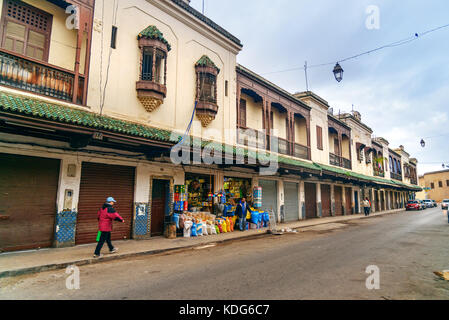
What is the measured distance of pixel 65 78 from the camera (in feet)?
31.0

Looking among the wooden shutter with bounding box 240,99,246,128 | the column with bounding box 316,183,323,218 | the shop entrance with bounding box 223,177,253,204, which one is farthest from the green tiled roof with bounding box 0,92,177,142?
the column with bounding box 316,183,323,218

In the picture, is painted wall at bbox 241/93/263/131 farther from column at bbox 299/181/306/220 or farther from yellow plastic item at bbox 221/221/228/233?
yellow plastic item at bbox 221/221/228/233

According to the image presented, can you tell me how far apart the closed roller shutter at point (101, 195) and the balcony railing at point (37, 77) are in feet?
8.83

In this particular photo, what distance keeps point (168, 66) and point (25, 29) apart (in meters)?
5.58

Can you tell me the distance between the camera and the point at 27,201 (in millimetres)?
8461

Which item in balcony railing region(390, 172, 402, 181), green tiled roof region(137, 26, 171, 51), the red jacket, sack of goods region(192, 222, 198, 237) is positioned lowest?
sack of goods region(192, 222, 198, 237)

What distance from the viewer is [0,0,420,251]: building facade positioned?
8289 mm

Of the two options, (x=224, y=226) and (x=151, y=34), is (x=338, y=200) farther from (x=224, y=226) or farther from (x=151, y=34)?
(x=151, y=34)

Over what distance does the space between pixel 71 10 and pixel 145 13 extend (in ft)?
10.9

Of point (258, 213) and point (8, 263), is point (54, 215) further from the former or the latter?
point (258, 213)

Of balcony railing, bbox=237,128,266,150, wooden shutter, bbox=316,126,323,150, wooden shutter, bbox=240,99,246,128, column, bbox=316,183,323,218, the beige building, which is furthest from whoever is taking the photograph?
the beige building

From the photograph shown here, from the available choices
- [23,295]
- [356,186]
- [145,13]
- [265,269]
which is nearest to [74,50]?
[145,13]

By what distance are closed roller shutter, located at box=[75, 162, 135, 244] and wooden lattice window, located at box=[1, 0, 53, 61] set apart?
4.32 meters

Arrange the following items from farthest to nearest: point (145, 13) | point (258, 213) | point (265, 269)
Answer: point (258, 213) → point (145, 13) → point (265, 269)
